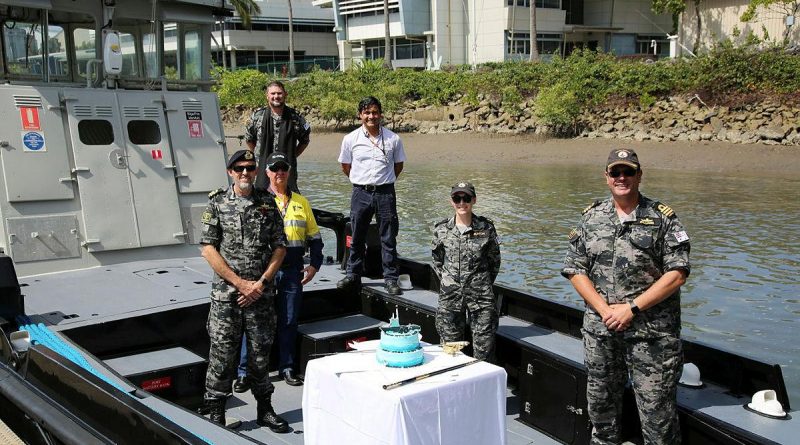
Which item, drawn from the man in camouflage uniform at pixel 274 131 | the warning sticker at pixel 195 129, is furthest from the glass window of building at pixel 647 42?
the man in camouflage uniform at pixel 274 131

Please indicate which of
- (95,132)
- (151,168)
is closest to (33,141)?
(95,132)

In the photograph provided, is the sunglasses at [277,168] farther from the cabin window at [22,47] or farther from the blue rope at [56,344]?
the cabin window at [22,47]

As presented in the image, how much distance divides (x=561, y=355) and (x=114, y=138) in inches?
169

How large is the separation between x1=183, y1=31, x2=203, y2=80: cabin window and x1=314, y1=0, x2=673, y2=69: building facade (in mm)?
35401

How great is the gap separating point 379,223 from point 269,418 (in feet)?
7.37

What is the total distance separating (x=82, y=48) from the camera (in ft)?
23.3

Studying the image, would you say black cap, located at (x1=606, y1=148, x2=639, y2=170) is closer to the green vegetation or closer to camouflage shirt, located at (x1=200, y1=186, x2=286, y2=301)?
camouflage shirt, located at (x1=200, y1=186, x2=286, y2=301)

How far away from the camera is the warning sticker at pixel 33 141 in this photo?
21.3 feet

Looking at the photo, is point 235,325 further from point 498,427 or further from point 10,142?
point 10,142

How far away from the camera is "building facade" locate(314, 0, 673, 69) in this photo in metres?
42.3

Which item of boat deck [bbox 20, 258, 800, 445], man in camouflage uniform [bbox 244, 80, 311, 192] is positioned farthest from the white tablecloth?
man in camouflage uniform [bbox 244, 80, 311, 192]

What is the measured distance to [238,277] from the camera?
457 centimetres

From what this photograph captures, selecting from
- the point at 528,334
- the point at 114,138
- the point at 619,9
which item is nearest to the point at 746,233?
the point at 528,334

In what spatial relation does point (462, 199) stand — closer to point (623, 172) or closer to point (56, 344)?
point (623, 172)
